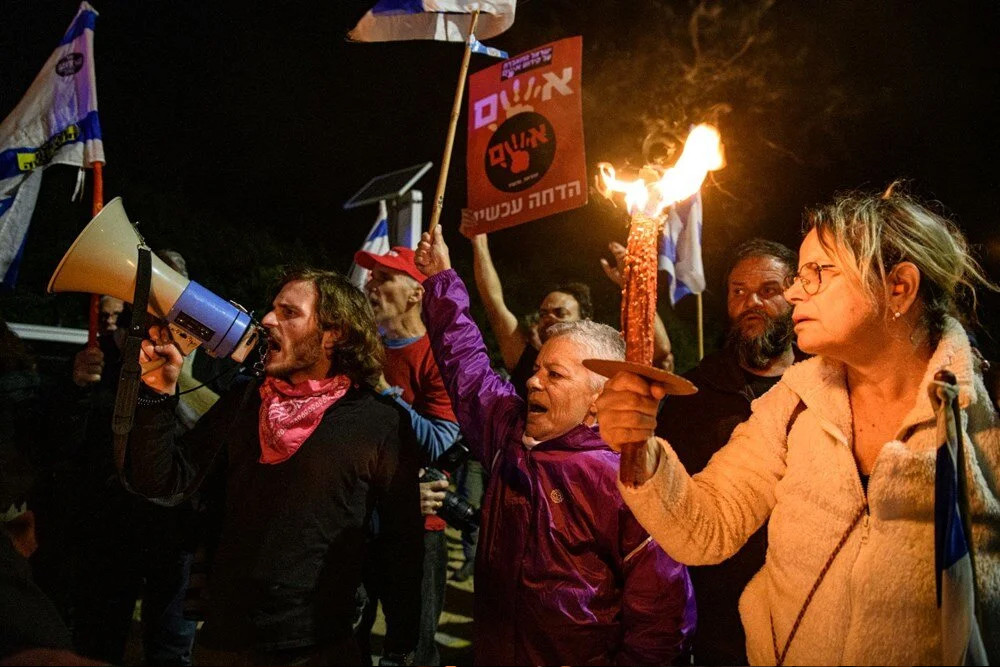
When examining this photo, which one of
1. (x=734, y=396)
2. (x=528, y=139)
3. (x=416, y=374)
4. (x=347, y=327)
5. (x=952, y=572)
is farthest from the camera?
(x=416, y=374)

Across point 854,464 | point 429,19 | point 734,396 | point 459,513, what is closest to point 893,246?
point 854,464

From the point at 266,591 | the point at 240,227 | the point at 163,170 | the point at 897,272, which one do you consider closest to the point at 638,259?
the point at 897,272

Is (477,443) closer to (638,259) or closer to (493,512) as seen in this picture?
(493,512)

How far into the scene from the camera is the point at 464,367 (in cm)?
295

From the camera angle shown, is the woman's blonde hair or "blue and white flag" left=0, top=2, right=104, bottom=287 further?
"blue and white flag" left=0, top=2, right=104, bottom=287

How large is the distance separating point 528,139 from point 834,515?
9.77 ft

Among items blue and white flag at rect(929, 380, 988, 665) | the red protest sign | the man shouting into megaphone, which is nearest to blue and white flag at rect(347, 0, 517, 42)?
the red protest sign

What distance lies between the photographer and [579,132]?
399cm

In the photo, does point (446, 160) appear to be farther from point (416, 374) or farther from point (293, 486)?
point (293, 486)

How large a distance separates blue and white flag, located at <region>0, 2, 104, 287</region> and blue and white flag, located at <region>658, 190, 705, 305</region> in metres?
5.17

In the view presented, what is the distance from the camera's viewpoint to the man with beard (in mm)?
2811

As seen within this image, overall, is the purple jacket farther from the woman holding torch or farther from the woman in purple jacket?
the woman holding torch

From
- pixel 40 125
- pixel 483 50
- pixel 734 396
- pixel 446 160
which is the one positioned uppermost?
pixel 483 50

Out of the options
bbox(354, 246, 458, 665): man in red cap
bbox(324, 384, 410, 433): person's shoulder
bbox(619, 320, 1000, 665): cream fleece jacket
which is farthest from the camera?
bbox(354, 246, 458, 665): man in red cap
